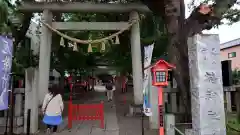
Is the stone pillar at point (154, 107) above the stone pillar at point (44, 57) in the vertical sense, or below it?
below

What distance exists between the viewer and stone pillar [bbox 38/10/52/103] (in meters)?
11.2

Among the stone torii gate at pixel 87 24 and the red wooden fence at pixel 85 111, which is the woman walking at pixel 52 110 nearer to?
the red wooden fence at pixel 85 111

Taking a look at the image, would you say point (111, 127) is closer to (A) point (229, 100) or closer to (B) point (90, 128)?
(B) point (90, 128)

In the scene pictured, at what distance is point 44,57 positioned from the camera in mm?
11633

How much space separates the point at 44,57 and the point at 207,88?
8.07 m

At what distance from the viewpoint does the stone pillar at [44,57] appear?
11.2 m

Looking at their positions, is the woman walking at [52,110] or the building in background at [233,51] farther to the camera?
the building in background at [233,51]

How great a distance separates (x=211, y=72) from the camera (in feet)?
17.9

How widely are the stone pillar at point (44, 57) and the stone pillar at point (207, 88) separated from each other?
24.2 ft

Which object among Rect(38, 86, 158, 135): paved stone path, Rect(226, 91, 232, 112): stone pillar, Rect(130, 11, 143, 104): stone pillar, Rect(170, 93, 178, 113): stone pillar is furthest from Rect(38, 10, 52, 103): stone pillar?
Rect(226, 91, 232, 112): stone pillar

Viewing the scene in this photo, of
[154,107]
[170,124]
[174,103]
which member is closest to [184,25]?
[174,103]

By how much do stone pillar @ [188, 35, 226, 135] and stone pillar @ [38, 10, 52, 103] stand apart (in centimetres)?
738

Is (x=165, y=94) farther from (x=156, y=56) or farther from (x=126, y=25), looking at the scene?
(x=156, y=56)

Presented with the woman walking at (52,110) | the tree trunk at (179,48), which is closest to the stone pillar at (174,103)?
the tree trunk at (179,48)
